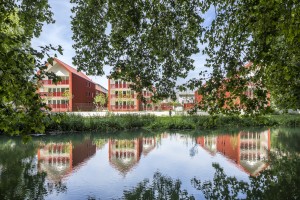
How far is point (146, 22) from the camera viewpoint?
973 centimetres

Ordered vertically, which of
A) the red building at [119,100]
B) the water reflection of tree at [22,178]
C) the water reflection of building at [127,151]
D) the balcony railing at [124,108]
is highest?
the red building at [119,100]

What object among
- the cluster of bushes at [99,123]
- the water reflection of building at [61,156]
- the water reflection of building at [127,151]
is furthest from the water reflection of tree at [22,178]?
the cluster of bushes at [99,123]

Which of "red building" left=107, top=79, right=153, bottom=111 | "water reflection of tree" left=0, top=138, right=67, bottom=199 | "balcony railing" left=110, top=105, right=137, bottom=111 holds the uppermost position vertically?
"red building" left=107, top=79, right=153, bottom=111

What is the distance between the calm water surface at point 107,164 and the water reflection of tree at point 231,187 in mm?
384

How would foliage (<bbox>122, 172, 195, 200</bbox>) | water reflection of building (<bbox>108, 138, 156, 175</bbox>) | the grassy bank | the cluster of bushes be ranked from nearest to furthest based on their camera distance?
foliage (<bbox>122, 172, 195, 200</bbox>) → water reflection of building (<bbox>108, 138, 156, 175</bbox>) → the cluster of bushes → the grassy bank

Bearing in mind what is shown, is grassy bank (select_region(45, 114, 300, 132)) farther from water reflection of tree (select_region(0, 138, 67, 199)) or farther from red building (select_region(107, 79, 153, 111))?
red building (select_region(107, 79, 153, 111))

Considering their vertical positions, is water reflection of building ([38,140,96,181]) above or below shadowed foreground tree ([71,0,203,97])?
below

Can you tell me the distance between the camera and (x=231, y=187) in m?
11.0

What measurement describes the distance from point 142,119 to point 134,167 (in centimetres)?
2118

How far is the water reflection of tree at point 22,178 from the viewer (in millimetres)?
10055

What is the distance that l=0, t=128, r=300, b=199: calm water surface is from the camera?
10789 mm

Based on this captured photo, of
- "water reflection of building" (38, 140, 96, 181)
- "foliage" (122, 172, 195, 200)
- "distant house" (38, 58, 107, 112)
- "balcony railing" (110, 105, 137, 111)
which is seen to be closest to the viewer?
"foliage" (122, 172, 195, 200)

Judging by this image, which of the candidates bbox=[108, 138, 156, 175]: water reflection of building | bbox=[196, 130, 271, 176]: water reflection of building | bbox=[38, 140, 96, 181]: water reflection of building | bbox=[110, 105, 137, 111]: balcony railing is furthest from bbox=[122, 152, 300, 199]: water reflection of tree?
bbox=[110, 105, 137, 111]: balcony railing

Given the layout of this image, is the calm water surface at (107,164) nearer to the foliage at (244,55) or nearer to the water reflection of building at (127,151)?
the water reflection of building at (127,151)
